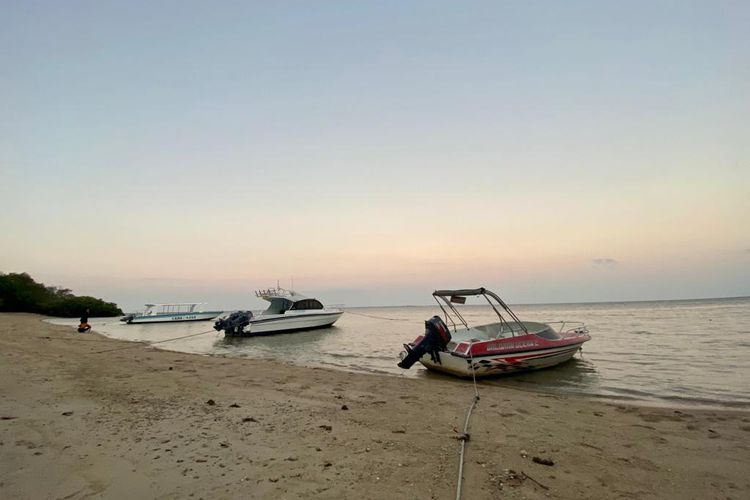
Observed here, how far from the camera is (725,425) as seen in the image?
7.26 metres

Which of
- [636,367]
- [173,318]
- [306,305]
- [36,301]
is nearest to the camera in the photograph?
[636,367]

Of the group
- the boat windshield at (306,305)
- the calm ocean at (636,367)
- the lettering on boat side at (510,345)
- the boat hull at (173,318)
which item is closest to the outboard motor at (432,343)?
the calm ocean at (636,367)

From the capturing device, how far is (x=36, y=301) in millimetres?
58875

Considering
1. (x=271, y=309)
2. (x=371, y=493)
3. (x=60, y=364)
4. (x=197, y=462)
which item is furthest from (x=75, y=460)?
(x=271, y=309)

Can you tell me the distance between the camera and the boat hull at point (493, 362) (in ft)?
41.0

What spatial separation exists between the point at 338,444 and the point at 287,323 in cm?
2733

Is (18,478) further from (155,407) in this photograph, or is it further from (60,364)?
(60,364)

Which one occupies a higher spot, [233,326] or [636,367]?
[233,326]

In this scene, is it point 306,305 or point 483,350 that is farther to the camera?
point 306,305

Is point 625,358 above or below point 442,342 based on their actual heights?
below

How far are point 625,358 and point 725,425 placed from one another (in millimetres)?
9777

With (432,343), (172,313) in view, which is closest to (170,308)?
(172,313)

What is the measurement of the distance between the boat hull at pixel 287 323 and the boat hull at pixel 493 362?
61.5ft

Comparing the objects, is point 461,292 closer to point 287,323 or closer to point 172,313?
point 287,323
